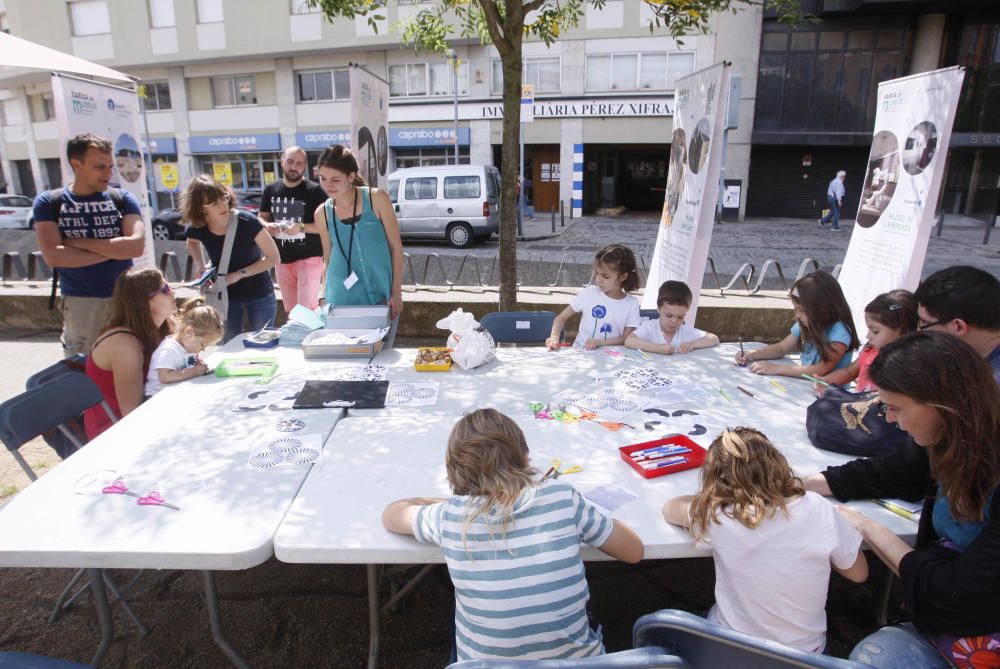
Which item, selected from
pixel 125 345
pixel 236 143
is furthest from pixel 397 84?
pixel 125 345

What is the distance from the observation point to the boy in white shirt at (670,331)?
3365 mm

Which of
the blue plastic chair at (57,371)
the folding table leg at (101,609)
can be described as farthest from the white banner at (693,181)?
the folding table leg at (101,609)

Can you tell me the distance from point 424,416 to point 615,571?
1156 mm

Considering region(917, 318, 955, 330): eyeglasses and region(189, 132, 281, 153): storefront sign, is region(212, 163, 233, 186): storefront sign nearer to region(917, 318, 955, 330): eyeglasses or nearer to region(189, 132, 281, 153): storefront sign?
region(189, 132, 281, 153): storefront sign

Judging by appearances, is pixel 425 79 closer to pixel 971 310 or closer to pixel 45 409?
pixel 45 409

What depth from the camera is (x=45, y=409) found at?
236cm

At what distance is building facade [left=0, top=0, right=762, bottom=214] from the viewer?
63.6 feet

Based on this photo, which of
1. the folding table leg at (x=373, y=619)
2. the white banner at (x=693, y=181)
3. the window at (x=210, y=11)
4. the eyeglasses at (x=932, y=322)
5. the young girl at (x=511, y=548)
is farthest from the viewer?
the window at (x=210, y=11)

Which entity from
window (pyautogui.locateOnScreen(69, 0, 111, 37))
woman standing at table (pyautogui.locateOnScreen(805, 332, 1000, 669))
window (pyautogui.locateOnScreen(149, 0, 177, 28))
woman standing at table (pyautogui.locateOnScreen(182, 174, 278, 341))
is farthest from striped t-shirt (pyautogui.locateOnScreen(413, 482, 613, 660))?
window (pyautogui.locateOnScreen(69, 0, 111, 37))

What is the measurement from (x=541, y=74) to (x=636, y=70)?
307 centimetres

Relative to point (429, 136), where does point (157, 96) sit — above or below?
above

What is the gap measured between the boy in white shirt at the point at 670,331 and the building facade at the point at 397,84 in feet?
58.3

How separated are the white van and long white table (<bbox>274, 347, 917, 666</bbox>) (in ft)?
34.0

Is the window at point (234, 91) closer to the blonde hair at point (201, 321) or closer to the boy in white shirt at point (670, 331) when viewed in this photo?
the blonde hair at point (201, 321)
